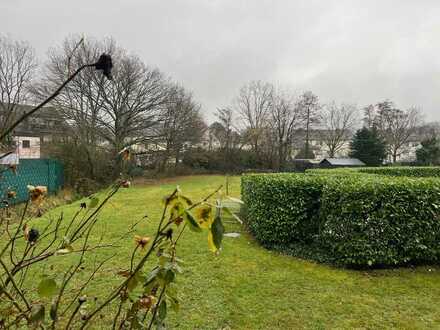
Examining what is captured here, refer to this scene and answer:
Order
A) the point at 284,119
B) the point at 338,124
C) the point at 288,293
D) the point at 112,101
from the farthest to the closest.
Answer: the point at 338,124 → the point at 284,119 → the point at 112,101 → the point at 288,293

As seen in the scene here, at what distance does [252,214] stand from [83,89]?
40.2ft

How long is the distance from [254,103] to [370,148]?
12.2 m

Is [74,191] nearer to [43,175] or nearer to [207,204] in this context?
[43,175]

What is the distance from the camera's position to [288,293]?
10.2 ft

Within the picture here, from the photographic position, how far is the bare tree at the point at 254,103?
86.6ft

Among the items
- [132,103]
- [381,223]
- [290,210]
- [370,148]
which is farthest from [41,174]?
[370,148]

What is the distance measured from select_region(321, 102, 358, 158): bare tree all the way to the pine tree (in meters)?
4.84

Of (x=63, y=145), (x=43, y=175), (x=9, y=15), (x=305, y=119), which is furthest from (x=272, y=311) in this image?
(x=305, y=119)

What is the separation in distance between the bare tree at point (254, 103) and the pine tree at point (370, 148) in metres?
9.89

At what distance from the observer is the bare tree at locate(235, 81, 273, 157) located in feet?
86.6

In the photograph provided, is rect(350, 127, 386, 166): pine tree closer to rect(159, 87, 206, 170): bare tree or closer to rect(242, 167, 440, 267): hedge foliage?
rect(159, 87, 206, 170): bare tree

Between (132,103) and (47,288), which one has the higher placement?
(132,103)

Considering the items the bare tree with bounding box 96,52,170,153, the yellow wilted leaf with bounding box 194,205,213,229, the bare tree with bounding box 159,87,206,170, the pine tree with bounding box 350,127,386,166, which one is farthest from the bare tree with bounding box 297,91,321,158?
the yellow wilted leaf with bounding box 194,205,213,229

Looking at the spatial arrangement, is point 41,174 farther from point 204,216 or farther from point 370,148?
point 370,148
